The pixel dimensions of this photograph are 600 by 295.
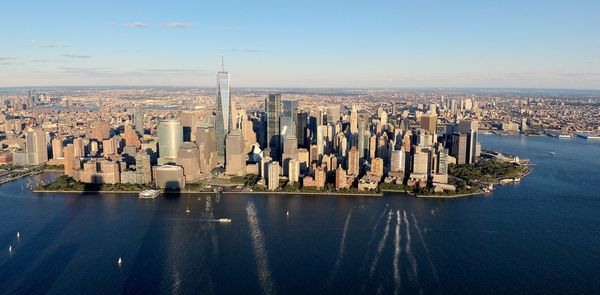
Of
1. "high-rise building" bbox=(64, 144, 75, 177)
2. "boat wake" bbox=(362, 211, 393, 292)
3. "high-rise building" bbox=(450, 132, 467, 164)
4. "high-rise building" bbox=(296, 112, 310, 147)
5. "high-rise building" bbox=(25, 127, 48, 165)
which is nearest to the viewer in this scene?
"boat wake" bbox=(362, 211, 393, 292)

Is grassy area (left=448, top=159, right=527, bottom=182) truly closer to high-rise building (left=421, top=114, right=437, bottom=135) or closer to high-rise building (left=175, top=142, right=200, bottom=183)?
high-rise building (left=421, top=114, right=437, bottom=135)

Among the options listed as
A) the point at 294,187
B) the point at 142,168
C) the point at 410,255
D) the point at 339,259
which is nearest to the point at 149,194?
the point at 142,168

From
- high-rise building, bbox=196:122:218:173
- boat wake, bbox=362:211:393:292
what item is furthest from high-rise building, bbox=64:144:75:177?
boat wake, bbox=362:211:393:292

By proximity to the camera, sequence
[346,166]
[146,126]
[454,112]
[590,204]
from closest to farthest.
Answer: [590,204]
[346,166]
[146,126]
[454,112]

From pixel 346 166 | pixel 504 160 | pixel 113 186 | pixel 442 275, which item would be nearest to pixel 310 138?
pixel 346 166

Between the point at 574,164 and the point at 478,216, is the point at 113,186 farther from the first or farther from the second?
the point at 574,164

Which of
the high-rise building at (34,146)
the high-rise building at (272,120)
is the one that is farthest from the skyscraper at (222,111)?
the high-rise building at (34,146)

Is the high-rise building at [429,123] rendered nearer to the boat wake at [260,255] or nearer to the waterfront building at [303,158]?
the waterfront building at [303,158]
